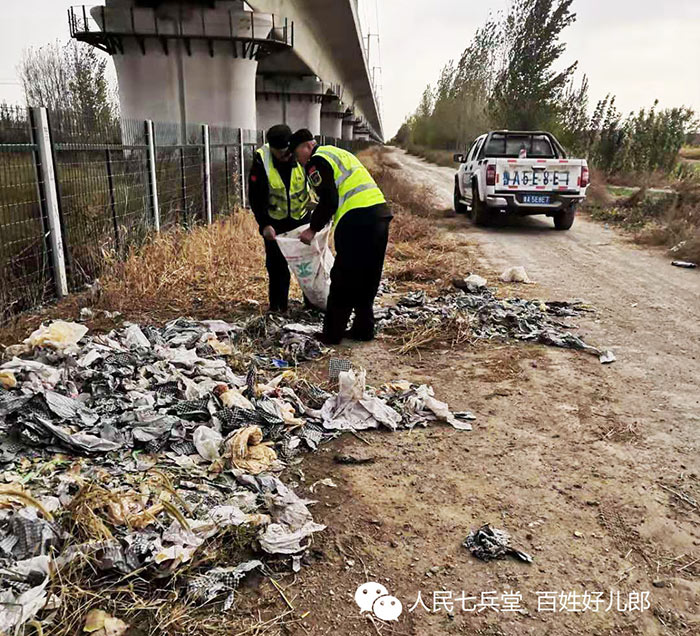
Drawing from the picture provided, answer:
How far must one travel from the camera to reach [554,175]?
11.3 meters

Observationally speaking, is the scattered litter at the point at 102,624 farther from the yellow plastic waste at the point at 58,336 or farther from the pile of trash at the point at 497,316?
the pile of trash at the point at 497,316

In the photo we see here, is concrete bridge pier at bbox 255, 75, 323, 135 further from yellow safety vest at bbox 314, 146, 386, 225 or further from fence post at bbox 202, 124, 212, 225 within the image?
yellow safety vest at bbox 314, 146, 386, 225

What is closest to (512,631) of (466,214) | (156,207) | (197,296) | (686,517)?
(686,517)

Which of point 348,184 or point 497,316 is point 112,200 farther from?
point 497,316

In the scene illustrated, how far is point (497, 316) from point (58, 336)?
3903 millimetres

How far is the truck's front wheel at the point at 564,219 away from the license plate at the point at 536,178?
90 cm

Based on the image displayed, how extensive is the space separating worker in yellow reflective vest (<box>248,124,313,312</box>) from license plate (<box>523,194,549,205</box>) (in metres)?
6.84

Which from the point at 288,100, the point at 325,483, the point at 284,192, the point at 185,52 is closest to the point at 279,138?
the point at 284,192

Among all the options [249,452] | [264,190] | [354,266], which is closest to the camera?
[249,452]

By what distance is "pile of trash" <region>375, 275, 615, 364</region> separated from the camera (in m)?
5.53

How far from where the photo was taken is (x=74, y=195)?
6566mm

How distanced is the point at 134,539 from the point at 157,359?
1992 mm

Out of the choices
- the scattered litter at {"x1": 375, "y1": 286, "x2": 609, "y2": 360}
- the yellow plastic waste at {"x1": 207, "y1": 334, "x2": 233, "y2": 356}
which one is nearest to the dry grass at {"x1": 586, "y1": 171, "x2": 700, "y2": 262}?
the scattered litter at {"x1": 375, "y1": 286, "x2": 609, "y2": 360}

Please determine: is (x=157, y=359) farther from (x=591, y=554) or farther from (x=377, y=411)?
(x=591, y=554)
